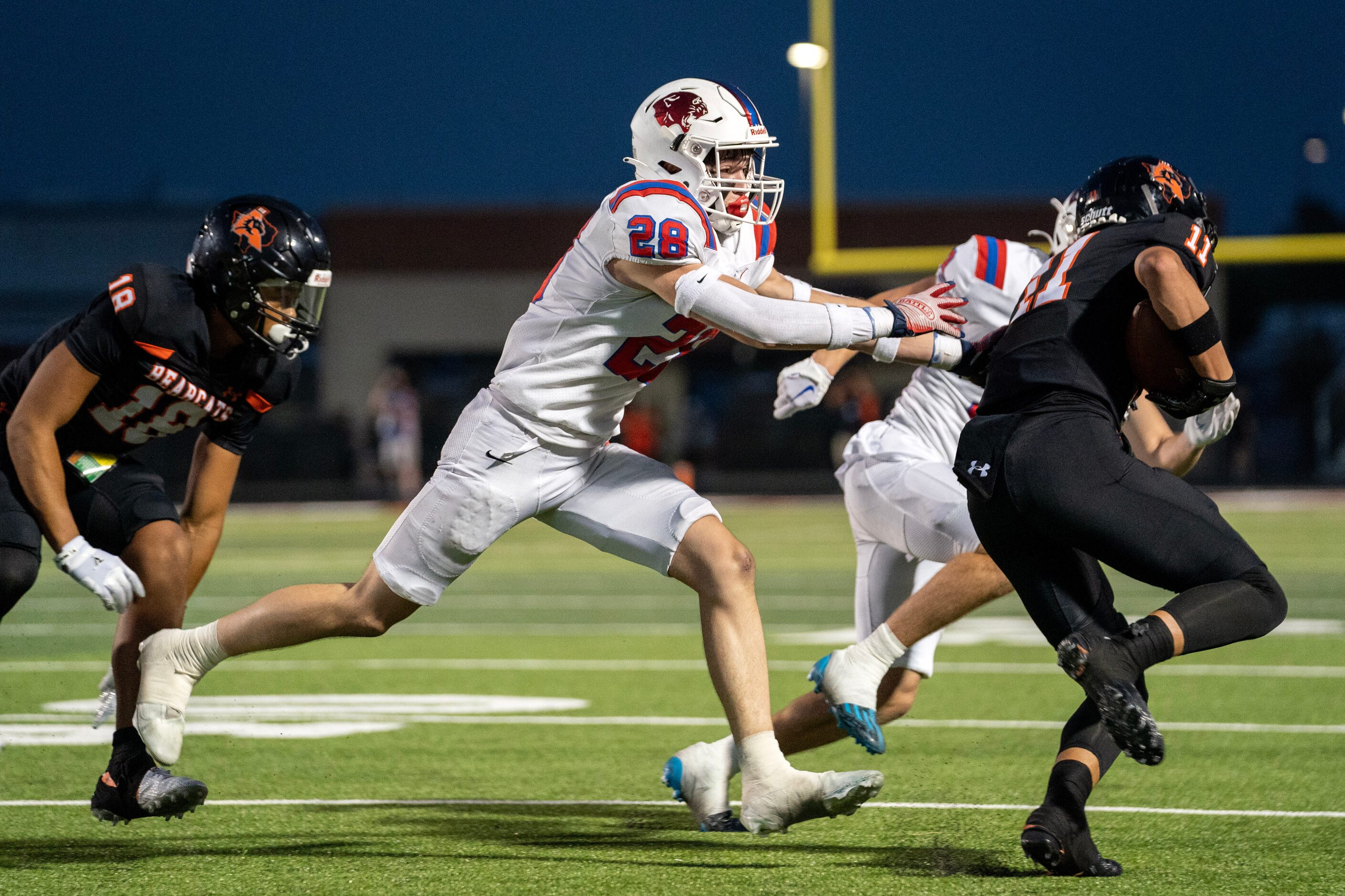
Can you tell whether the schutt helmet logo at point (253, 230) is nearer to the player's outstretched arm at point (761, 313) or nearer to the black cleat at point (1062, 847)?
the player's outstretched arm at point (761, 313)

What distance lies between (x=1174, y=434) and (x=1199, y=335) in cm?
106

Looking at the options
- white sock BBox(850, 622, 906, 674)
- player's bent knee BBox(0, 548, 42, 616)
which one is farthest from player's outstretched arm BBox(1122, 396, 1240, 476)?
player's bent knee BBox(0, 548, 42, 616)

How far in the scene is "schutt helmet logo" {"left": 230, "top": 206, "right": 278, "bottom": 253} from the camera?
15.0 feet

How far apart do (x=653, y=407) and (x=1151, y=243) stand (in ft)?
74.6

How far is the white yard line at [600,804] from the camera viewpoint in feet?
14.9

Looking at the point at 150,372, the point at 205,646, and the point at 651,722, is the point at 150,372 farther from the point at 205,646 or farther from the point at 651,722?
the point at 651,722

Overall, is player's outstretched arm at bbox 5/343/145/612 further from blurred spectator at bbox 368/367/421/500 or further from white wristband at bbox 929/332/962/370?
blurred spectator at bbox 368/367/421/500

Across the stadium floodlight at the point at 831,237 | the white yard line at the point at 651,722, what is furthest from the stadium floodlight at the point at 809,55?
the white yard line at the point at 651,722

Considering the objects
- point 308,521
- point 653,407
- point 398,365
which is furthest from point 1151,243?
point 398,365

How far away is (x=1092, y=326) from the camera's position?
12.4ft

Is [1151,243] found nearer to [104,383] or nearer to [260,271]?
[260,271]

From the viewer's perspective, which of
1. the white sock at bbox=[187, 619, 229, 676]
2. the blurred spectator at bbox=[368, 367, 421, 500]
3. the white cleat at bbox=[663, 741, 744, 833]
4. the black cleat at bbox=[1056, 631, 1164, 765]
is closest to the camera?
the black cleat at bbox=[1056, 631, 1164, 765]

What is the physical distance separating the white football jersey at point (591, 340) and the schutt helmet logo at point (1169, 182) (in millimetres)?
1079

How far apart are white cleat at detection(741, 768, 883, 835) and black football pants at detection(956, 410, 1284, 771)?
563 mm
